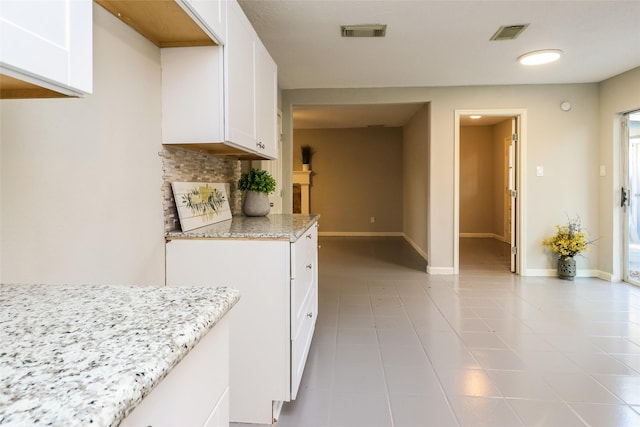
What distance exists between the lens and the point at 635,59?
3590 millimetres

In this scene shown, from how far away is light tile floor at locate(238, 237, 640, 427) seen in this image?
1.81m

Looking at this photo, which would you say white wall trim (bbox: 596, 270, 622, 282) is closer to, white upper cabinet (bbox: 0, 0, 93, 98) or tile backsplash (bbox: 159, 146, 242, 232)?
tile backsplash (bbox: 159, 146, 242, 232)

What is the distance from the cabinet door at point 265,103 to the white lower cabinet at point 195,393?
1719mm

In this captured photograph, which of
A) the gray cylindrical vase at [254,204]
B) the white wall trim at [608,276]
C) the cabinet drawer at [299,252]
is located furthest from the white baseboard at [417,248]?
the cabinet drawer at [299,252]

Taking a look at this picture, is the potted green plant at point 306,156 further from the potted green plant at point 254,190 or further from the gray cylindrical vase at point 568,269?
the potted green plant at point 254,190

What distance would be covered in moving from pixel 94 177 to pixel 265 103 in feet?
4.62

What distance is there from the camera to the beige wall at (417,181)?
5328 millimetres

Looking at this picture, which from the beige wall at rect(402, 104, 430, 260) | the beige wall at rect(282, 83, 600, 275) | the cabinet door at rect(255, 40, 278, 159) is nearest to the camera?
the cabinet door at rect(255, 40, 278, 159)

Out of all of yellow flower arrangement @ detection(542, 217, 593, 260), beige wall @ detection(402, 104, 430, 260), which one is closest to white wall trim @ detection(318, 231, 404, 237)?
beige wall @ detection(402, 104, 430, 260)

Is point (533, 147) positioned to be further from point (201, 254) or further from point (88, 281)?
point (88, 281)

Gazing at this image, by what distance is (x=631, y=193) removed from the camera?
418 cm

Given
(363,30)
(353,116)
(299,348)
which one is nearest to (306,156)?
(353,116)

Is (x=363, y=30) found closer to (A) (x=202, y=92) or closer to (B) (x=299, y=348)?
(A) (x=202, y=92)

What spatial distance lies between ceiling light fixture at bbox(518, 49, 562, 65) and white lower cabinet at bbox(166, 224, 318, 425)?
312 centimetres
